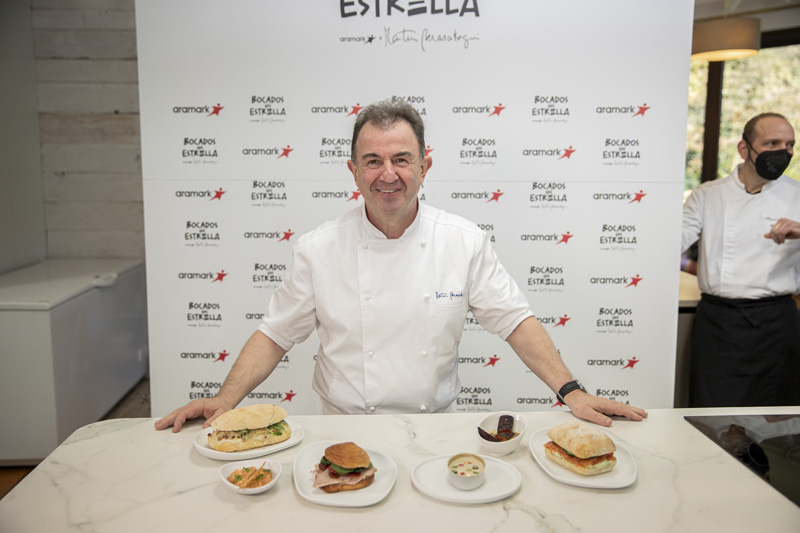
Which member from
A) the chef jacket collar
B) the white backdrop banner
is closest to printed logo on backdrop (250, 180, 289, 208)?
the white backdrop banner

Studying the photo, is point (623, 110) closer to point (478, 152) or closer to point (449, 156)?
point (478, 152)

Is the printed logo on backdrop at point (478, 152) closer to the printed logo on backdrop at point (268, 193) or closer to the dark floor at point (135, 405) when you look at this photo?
the printed logo on backdrop at point (268, 193)

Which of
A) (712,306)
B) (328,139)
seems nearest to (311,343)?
(328,139)

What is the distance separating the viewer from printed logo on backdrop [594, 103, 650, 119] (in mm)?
2930

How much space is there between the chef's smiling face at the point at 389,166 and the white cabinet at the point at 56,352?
2.11m

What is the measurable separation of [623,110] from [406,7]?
3.79 feet

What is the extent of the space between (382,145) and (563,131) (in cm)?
139

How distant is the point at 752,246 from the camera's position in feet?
10.6

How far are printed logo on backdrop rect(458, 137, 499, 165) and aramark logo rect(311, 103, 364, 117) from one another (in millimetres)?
540

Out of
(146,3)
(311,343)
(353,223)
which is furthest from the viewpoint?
(311,343)

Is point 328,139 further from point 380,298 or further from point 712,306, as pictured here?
point 712,306

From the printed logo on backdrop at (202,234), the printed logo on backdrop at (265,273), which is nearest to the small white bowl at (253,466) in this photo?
the printed logo on backdrop at (265,273)

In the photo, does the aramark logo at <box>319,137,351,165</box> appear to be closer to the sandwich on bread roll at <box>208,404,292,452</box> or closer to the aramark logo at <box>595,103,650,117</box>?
the aramark logo at <box>595,103,650,117</box>

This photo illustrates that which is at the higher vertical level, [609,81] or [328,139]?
[609,81]
